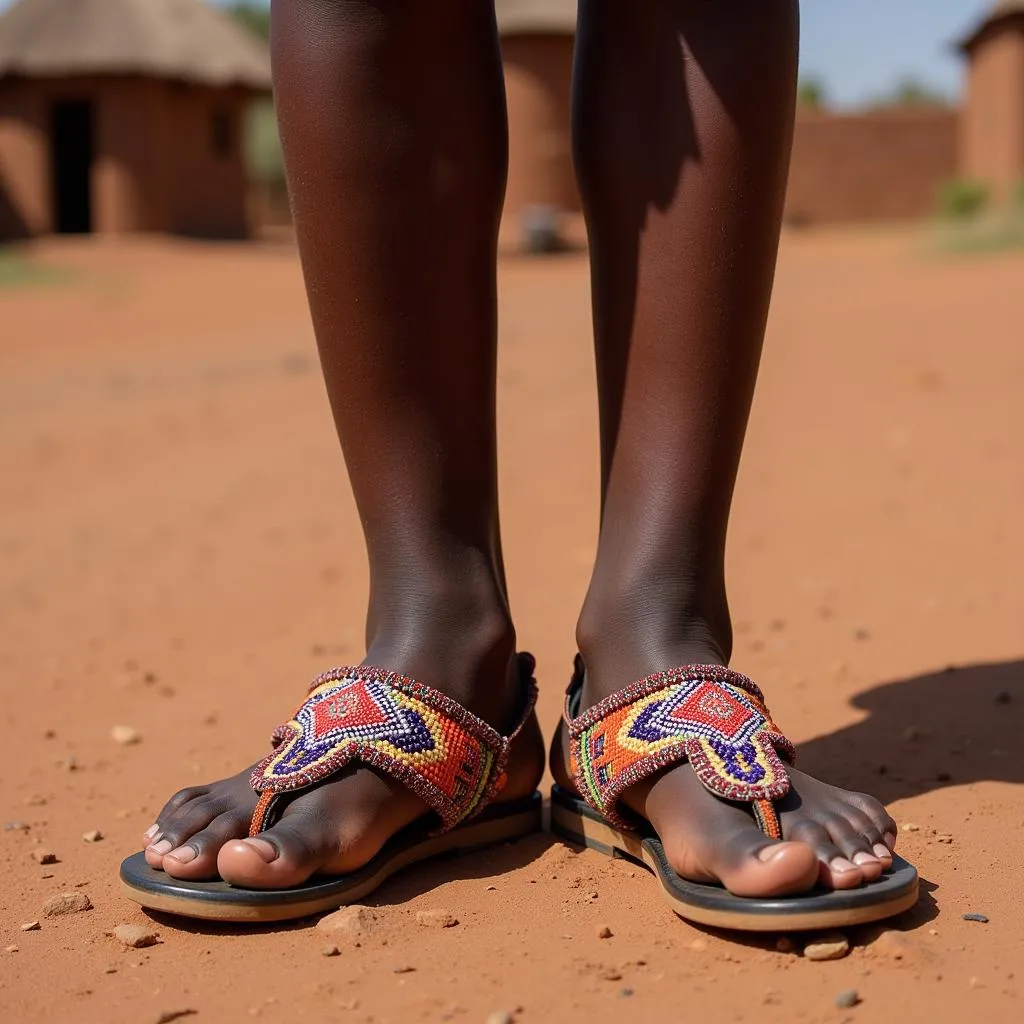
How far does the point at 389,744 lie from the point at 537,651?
1018 millimetres

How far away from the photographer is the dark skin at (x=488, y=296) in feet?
4.88

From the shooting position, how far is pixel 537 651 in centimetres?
246

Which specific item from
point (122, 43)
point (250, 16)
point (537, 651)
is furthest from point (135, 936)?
point (250, 16)

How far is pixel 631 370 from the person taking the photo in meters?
1.55

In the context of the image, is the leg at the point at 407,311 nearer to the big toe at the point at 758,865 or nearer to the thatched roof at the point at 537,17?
the big toe at the point at 758,865

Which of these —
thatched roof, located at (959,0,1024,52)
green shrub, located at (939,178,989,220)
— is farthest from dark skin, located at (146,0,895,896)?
thatched roof, located at (959,0,1024,52)

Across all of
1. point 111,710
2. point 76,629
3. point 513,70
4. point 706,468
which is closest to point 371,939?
point 706,468

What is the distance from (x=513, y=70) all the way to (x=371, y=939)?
17733 mm

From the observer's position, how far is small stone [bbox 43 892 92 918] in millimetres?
1441

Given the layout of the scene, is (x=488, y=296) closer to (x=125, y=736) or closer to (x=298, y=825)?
(x=298, y=825)

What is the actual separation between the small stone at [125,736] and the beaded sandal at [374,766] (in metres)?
0.66

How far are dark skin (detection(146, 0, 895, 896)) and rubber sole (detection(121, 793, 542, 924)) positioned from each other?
1.4 inches

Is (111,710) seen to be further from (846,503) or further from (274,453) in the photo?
(274,453)

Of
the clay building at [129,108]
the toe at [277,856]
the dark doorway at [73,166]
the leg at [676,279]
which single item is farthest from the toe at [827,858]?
the dark doorway at [73,166]
